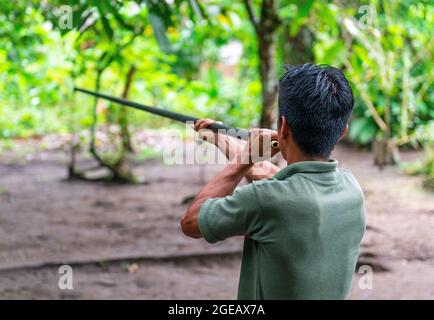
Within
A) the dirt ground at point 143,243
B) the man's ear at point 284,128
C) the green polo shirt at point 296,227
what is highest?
the man's ear at point 284,128

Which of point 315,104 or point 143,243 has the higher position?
point 315,104

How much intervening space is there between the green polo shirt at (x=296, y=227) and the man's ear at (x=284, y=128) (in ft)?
0.26

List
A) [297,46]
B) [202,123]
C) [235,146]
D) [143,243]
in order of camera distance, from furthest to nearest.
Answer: [297,46] → [143,243] → [202,123] → [235,146]

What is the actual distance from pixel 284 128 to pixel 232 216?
26cm

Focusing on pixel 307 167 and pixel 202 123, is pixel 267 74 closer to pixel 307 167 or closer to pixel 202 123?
pixel 202 123

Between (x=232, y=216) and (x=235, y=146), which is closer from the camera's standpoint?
(x=232, y=216)

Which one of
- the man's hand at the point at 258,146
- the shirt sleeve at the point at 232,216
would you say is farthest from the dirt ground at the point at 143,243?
the shirt sleeve at the point at 232,216

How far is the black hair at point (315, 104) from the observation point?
1.39 metres

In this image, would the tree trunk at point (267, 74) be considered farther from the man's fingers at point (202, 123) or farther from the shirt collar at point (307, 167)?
the shirt collar at point (307, 167)

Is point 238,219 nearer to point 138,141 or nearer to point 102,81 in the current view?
point 102,81

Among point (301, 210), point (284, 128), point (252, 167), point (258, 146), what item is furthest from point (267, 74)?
point (301, 210)

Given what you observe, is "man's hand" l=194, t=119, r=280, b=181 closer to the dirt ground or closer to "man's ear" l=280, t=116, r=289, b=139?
"man's ear" l=280, t=116, r=289, b=139

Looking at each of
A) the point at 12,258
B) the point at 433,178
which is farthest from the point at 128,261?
the point at 433,178

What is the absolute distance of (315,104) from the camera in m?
1.38
